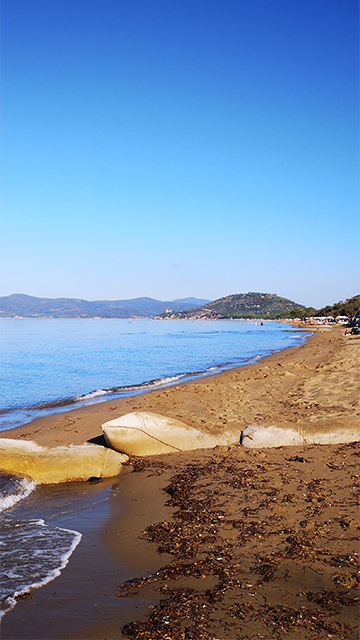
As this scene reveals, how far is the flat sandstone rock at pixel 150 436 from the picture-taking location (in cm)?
962

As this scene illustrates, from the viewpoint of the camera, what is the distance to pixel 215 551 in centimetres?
529

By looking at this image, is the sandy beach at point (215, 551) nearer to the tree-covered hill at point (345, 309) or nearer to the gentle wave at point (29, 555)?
the gentle wave at point (29, 555)

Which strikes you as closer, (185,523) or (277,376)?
(185,523)

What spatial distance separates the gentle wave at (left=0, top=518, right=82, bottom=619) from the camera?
191 inches

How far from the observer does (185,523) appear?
617 cm

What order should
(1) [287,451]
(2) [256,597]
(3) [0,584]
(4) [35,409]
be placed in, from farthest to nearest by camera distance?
1. (4) [35,409]
2. (1) [287,451]
3. (3) [0,584]
4. (2) [256,597]

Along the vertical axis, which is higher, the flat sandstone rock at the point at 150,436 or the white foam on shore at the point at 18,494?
the flat sandstone rock at the point at 150,436

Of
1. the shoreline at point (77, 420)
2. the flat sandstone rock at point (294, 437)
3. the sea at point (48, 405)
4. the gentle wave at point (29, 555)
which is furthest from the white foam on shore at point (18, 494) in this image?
the flat sandstone rock at point (294, 437)

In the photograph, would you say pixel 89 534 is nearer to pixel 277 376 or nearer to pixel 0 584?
pixel 0 584

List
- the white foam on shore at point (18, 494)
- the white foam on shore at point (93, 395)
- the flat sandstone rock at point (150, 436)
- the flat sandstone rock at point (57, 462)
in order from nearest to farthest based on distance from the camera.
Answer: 1. the white foam on shore at point (18, 494)
2. the flat sandstone rock at point (57, 462)
3. the flat sandstone rock at point (150, 436)
4. the white foam on shore at point (93, 395)

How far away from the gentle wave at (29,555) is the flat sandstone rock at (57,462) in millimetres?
1722

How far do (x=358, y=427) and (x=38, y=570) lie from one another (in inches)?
281

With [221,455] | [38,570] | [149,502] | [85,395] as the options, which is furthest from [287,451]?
[85,395]

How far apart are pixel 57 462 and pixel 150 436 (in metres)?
2.09
